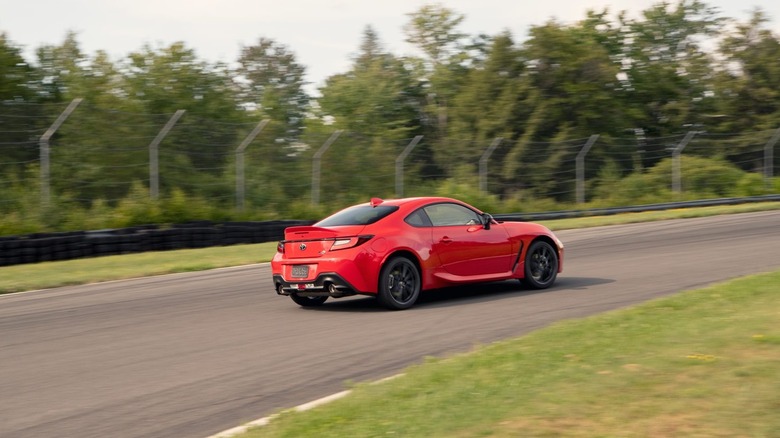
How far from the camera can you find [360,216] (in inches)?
464

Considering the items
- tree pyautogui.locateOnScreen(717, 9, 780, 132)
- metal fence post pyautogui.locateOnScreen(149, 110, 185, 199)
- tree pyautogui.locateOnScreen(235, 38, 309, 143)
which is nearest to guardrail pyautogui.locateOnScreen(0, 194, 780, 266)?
metal fence post pyautogui.locateOnScreen(149, 110, 185, 199)

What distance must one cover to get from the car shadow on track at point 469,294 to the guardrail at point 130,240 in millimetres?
8786

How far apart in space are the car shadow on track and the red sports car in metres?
0.20

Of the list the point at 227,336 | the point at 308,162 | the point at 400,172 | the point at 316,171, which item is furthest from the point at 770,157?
the point at 227,336

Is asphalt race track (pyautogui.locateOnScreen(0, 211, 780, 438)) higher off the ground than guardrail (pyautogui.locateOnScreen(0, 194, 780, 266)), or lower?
lower

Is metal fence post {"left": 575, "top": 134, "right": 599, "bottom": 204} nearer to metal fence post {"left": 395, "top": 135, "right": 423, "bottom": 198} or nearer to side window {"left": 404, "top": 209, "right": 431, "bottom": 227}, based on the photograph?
metal fence post {"left": 395, "top": 135, "right": 423, "bottom": 198}

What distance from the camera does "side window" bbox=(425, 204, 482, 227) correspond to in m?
12.1

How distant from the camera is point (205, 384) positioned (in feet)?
24.8

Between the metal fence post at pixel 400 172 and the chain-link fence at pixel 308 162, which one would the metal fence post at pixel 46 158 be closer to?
the chain-link fence at pixel 308 162

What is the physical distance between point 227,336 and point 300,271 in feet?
5.96

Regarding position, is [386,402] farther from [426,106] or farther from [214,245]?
[426,106]

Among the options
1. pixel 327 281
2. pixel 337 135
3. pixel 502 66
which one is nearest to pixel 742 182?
pixel 502 66

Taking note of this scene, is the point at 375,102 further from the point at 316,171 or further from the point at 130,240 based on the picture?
the point at 130,240

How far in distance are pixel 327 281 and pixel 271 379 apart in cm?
357
